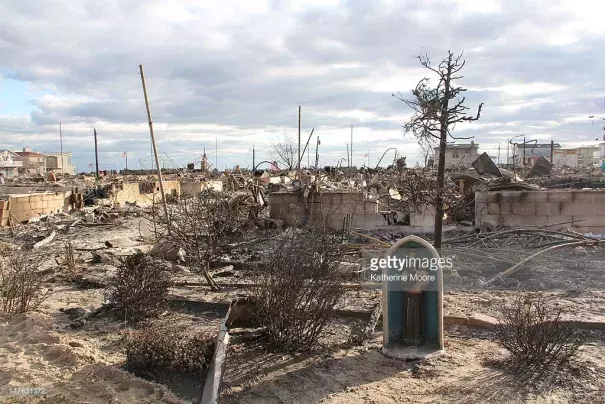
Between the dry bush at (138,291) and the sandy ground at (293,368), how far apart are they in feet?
0.79

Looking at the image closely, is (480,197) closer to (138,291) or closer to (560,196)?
(560,196)

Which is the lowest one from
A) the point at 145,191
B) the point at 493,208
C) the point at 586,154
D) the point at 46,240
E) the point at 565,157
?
the point at 46,240

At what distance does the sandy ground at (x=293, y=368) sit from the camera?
439cm

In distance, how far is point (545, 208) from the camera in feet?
44.1

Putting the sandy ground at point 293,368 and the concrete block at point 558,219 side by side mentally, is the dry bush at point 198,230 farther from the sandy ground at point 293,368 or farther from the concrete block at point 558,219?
the concrete block at point 558,219

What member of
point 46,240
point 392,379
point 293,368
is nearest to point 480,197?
point 392,379

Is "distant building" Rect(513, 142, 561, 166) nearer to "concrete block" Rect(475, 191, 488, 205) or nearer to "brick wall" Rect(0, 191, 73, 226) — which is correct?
"concrete block" Rect(475, 191, 488, 205)

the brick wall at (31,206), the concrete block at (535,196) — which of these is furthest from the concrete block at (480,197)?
the brick wall at (31,206)

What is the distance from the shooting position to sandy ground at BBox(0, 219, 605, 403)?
14.4 ft

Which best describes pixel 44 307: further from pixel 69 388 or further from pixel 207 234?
pixel 69 388

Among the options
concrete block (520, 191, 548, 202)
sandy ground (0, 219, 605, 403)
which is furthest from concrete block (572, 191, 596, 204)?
sandy ground (0, 219, 605, 403)

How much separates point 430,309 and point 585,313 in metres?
2.70

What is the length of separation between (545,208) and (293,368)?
10.7 m

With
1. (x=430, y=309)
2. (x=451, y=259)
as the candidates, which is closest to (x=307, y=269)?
(x=430, y=309)
